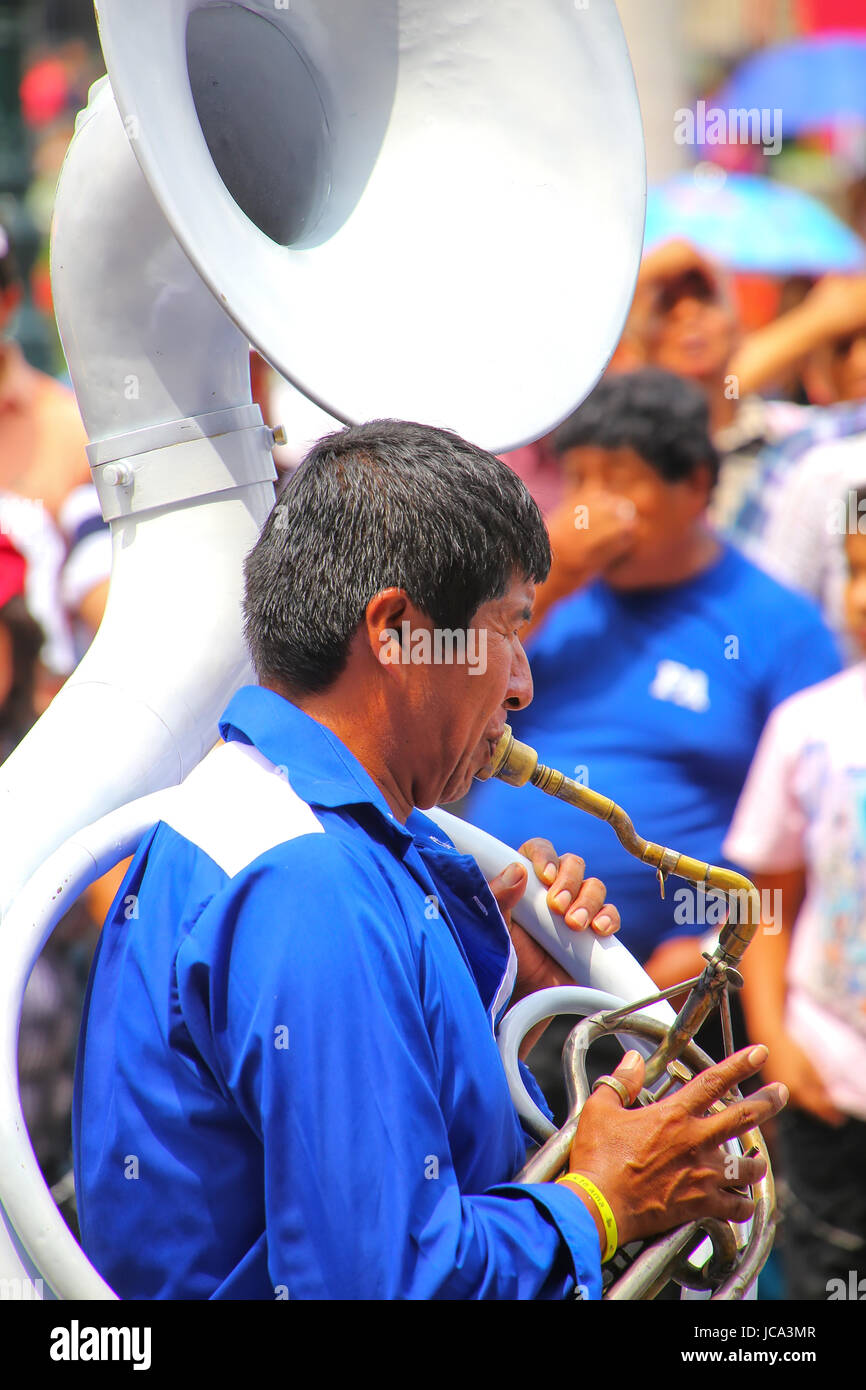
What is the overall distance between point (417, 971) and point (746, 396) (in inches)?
136

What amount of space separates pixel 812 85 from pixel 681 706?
6.67 metres

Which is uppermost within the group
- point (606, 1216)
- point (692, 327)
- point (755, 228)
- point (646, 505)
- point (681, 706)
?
point (755, 228)

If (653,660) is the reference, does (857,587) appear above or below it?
above

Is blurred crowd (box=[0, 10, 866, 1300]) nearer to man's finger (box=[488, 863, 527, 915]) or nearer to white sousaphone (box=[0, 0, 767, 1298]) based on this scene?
man's finger (box=[488, 863, 527, 915])

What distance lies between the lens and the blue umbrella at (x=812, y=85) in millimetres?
8570

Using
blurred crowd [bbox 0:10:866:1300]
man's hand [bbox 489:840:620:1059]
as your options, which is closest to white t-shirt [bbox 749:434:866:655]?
blurred crowd [bbox 0:10:866:1300]

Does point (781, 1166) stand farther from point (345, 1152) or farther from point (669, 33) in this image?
point (669, 33)

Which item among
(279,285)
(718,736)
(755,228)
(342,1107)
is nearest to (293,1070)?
(342,1107)

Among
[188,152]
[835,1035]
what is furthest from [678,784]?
[188,152]

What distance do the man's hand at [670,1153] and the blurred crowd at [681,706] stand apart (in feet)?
4.66

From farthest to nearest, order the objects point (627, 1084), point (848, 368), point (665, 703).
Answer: point (848, 368)
point (665, 703)
point (627, 1084)

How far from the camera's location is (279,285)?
5.49 feet

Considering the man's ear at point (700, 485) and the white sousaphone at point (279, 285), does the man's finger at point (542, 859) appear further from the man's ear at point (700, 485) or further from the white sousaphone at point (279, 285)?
the man's ear at point (700, 485)

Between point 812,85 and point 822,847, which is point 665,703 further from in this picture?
point 812,85
